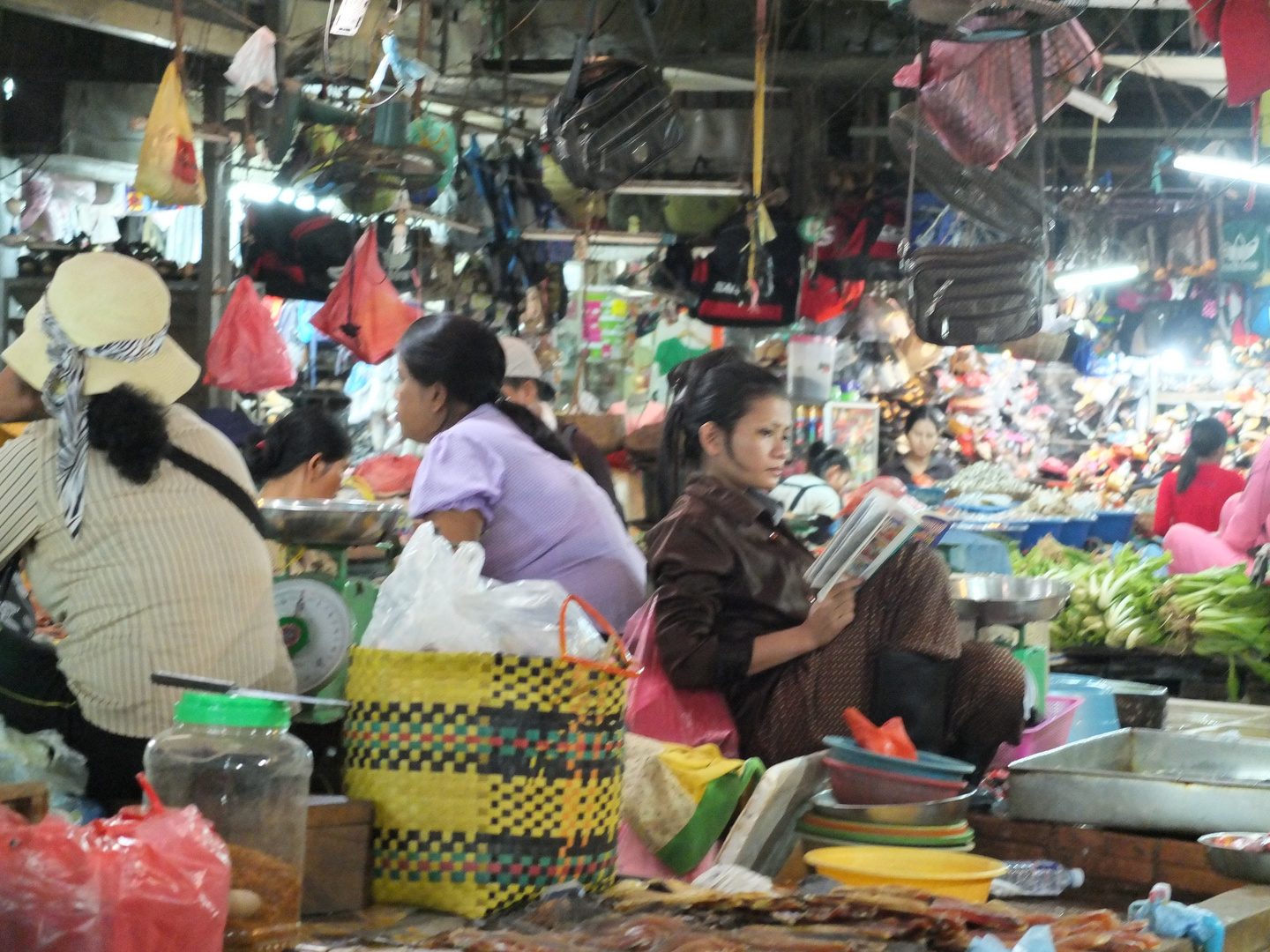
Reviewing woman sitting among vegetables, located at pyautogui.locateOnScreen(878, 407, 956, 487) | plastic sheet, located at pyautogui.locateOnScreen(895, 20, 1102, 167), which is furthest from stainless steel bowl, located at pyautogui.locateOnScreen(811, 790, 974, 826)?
woman sitting among vegetables, located at pyautogui.locateOnScreen(878, 407, 956, 487)

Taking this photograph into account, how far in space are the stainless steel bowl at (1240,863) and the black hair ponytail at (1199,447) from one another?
7.78 m

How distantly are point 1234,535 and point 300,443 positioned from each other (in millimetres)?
5778

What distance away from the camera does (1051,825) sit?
3506 mm

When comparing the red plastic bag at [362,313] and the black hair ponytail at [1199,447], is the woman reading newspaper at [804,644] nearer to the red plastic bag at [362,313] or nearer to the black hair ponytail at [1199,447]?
the red plastic bag at [362,313]

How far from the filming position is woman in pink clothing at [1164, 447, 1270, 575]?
8.42 metres

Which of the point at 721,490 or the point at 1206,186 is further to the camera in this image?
the point at 1206,186

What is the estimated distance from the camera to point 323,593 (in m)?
3.28

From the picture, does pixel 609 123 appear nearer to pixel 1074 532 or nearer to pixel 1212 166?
pixel 1212 166

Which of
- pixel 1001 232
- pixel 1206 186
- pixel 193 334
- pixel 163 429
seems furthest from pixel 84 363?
pixel 1206 186

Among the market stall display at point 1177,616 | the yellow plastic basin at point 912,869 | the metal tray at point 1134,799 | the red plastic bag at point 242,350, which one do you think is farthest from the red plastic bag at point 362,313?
the yellow plastic basin at point 912,869

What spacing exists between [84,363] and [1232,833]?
8.26 ft

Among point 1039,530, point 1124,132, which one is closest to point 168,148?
point 1039,530

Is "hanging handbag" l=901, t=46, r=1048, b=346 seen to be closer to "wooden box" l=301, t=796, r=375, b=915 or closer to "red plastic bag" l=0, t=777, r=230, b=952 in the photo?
"wooden box" l=301, t=796, r=375, b=915

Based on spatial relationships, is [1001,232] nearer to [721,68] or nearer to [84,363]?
[721,68]
